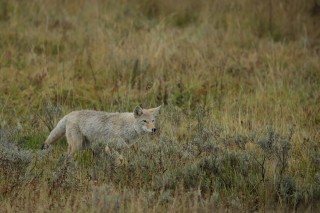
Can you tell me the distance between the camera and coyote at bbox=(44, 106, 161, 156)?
26.5 feet

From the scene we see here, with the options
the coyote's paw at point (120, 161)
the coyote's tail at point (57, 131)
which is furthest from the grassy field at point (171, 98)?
the coyote's tail at point (57, 131)

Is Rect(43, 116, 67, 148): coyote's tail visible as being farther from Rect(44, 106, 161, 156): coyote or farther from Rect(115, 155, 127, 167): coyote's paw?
Rect(115, 155, 127, 167): coyote's paw

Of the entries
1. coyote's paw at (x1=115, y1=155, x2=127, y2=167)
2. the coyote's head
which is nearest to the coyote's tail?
the coyote's head

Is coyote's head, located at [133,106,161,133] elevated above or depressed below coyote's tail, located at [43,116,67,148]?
above

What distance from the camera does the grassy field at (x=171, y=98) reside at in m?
6.50

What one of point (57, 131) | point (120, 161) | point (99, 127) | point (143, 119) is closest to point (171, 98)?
point (143, 119)

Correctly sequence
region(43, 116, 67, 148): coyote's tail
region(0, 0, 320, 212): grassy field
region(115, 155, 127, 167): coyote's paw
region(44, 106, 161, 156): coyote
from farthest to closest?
region(43, 116, 67, 148): coyote's tail < region(44, 106, 161, 156): coyote < region(115, 155, 127, 167): coyote's paw < region(0, 0, 320, 212): grassy field

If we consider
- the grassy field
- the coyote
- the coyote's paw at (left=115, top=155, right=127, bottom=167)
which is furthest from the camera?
the coyote

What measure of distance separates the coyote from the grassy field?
19 cm

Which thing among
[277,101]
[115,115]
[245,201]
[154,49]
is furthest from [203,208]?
[154,49]

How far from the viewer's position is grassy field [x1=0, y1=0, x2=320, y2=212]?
21.3 ft

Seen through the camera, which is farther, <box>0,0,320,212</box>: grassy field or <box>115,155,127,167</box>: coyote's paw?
<box>115,155,127,167</box>: coyote's paw

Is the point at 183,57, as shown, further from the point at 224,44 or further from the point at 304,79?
the point at 304,79

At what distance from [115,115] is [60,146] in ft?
2.82
